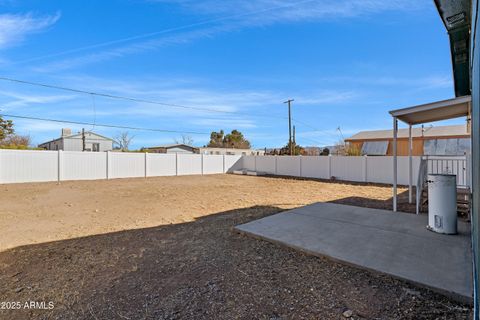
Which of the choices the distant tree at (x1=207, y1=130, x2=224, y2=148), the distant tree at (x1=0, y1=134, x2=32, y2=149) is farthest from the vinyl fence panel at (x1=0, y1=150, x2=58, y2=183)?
the distant tree at (x1=207, y1=130, x2=224, y2=148)

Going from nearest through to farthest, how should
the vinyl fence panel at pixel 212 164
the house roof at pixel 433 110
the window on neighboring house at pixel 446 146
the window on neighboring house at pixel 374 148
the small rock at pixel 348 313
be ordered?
the small rock at pixel 348 313
the house roof at pixel 433 110
the vinyl fence panel at pixel 212 164
the window on neighboring house at pixel 446 146
the window on neighboring house at pixel 374 148

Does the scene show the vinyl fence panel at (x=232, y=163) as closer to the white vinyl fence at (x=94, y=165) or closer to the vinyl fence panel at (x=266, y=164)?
the white vinyl fence at (x=94, y=165)

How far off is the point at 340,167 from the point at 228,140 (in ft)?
84.0

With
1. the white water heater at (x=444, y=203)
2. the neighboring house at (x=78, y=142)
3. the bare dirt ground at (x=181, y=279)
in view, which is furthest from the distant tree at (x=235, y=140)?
the white water heater at (x=444, y=203)

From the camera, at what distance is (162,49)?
39.9ft

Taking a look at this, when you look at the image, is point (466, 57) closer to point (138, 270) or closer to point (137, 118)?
point (138, 270)

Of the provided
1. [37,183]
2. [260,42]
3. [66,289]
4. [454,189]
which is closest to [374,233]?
[454,189]

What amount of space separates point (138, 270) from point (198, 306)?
110 cm

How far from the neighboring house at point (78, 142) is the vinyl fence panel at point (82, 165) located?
16.7 meters

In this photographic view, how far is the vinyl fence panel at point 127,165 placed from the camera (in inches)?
556

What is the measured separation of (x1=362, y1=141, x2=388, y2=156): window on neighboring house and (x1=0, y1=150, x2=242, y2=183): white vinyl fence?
1381 cm

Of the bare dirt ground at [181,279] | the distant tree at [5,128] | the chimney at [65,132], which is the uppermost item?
the chimney at [65,132]

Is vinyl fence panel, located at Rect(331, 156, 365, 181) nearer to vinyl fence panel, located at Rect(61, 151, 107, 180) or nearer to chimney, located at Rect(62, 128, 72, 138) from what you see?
vinyl fence panel, located at Rect(61, 151, 107, 180)

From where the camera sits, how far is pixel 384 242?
10.7 ft
